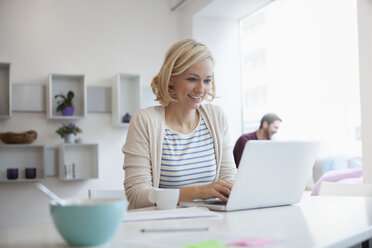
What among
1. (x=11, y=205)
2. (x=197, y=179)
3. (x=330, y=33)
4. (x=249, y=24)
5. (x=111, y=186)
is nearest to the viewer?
(x=197, y=179)

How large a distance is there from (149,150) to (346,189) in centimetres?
98

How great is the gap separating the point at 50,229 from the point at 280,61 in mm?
3754

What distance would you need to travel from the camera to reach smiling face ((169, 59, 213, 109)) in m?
1.86

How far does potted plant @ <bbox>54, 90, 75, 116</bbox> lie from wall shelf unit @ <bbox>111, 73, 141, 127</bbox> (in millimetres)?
441

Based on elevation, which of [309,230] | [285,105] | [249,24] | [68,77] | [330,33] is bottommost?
[309,230]

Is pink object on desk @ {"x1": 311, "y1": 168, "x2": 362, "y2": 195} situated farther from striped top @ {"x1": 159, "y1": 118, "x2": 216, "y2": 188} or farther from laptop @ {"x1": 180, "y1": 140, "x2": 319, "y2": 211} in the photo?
laptop @ {"x1": 180, "y1": 140, "x2": 319, "y2": 211}

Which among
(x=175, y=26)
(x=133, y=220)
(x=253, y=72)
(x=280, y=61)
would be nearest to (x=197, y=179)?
(x=133, y=220)

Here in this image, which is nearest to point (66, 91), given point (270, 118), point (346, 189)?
point (270, 118)

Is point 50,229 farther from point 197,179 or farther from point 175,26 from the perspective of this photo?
point 175,26

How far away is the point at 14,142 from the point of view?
4.02 meters

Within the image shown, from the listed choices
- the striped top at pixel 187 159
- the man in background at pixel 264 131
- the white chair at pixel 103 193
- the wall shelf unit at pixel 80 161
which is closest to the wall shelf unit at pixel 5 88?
the wall shelf unit at pixel 80 161

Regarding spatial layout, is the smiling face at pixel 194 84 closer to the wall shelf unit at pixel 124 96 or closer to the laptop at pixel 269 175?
the laptop at pixel 269 175

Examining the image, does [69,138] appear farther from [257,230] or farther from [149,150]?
[257,230]

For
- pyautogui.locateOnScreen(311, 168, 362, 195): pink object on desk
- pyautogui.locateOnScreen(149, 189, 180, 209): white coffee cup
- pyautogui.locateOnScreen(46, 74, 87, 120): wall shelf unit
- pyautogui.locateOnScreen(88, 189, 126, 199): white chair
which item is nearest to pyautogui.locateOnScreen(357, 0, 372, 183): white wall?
pyautogui.locateOnScreen(311, 168, 362, 195): pink object on desk
